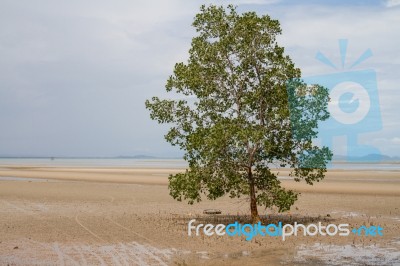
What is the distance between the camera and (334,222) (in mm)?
28344

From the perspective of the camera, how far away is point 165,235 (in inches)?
947

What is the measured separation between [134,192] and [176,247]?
29399 mm

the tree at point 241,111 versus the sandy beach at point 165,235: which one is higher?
the tree at point 241,111

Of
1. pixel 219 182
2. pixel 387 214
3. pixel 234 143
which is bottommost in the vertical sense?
pixel 387 214

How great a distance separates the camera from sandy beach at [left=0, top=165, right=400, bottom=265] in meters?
18.4

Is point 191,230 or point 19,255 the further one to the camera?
point 191,230

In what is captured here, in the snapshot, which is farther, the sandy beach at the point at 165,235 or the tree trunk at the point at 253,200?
the tree trunk at the point at 253,200

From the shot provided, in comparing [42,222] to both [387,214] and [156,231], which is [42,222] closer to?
[156,231]

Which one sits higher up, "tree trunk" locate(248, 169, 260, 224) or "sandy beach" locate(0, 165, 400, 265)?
"tree trunk" locate(248, 169, 260, 224)

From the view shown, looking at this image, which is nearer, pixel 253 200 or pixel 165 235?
pixel 165 235

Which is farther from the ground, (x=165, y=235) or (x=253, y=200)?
(x=253, y=200)

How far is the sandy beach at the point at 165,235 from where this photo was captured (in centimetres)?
1842

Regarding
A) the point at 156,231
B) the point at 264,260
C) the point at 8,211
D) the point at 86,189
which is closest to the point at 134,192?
the point at 86,189

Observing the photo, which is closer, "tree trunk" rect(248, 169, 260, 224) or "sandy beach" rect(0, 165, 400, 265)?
"sandy beach" rect(0, 165, 400, 265)
